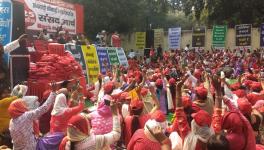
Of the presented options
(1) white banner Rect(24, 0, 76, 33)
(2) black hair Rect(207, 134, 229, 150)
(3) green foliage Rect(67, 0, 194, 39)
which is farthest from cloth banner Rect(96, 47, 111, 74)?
(3) green foliage Rect(67, 0, 194, 39)

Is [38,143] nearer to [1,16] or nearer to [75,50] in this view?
[1,16]

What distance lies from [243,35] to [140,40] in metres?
7.70

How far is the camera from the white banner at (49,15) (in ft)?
60.3

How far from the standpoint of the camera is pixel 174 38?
105ft

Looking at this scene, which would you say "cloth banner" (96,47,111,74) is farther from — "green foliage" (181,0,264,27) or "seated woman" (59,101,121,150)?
"green foliage" (181,0,264,27)

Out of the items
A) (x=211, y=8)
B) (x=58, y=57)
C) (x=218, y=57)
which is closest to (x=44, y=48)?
(x=58, y=57)

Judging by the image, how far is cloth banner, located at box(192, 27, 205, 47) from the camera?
32000 millimetres

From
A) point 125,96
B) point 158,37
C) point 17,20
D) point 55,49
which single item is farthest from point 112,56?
point 158,37

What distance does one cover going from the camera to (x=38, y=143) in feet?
19.6

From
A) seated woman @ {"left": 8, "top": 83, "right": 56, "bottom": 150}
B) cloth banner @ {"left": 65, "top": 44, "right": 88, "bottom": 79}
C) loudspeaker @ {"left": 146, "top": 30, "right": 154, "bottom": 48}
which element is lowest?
seated woman @ {"left": 8, "top": 83, "right": 56, "bottom": 150}

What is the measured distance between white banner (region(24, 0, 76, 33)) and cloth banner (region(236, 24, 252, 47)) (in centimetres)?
1274

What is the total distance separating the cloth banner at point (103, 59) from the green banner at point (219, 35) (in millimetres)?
13139

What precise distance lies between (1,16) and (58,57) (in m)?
1.98

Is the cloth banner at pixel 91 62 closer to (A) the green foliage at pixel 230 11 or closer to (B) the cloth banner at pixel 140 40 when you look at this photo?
(B) the cloth banner at pixel 140 40
